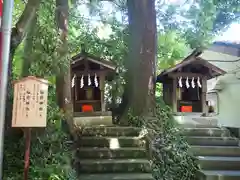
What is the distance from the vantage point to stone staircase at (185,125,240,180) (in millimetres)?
7016

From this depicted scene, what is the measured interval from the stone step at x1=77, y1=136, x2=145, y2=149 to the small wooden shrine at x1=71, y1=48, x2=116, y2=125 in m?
3.29

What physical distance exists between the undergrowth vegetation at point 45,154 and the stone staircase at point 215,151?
10.6 feet

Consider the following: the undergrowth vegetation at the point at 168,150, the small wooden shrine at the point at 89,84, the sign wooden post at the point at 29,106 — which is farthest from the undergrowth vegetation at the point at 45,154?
the small wooden shrine at the point at 89,84

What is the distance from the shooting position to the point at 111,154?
24.5ft

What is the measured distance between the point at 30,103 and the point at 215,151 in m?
5.27

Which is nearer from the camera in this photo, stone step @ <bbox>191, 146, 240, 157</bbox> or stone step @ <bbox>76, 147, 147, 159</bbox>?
stone step @ <bbox>76, 147, 147, 159</bbox>

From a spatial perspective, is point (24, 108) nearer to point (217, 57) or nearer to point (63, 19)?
point (63, 19)

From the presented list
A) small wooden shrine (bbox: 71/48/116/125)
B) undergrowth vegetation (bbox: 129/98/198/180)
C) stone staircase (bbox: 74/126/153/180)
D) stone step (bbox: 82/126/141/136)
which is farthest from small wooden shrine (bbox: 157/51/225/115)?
stone staircase (bbox: 74/126/153/180)

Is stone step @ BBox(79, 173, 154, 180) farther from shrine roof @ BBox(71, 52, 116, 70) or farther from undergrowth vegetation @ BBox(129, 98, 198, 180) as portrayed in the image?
shrine roof @ BBox(71, 52, 116, 70)

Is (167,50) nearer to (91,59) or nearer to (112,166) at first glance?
(91,59)

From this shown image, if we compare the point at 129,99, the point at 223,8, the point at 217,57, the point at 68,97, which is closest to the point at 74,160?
the point at 68,97

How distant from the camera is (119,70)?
1149 cm

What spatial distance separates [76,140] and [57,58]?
2.36 metres

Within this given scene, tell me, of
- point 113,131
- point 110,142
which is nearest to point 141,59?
point 113,131
